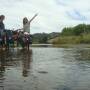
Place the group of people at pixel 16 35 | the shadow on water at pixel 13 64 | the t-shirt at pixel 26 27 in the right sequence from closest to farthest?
the shadow on water at pixel 13 64
the group of people at pixel 16 35
the t-shirt at pixel 26 27

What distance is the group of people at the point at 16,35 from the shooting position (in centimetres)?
2327

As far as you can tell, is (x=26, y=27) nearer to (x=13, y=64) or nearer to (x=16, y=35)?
(x=16, y=35)

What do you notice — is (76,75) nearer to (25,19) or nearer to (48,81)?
(48,81)

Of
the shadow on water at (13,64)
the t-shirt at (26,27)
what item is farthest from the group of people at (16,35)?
the shadow on water at (13,64)

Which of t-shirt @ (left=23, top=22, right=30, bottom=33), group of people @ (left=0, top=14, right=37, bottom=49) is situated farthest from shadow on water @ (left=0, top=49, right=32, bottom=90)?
t-shirt @ (left=23, top=22, right=30, bottom=33)

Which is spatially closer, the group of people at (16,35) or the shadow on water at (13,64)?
the shadow on water at (13,64)

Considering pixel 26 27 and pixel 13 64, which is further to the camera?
pixel 26 27

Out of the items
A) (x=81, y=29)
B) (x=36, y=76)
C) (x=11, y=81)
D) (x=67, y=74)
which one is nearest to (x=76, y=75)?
(x=67, y=74)

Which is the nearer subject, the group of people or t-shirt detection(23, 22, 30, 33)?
the group of people

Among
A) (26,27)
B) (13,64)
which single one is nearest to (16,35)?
(26,27)

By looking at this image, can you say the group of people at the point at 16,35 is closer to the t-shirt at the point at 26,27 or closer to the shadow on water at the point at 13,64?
the t-shirt at the point at 26,27

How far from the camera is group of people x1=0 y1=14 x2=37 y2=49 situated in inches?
916

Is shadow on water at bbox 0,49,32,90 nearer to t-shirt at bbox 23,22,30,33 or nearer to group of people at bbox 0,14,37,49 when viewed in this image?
group of people at bbox 0,14,37,49

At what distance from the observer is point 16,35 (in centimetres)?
2611
